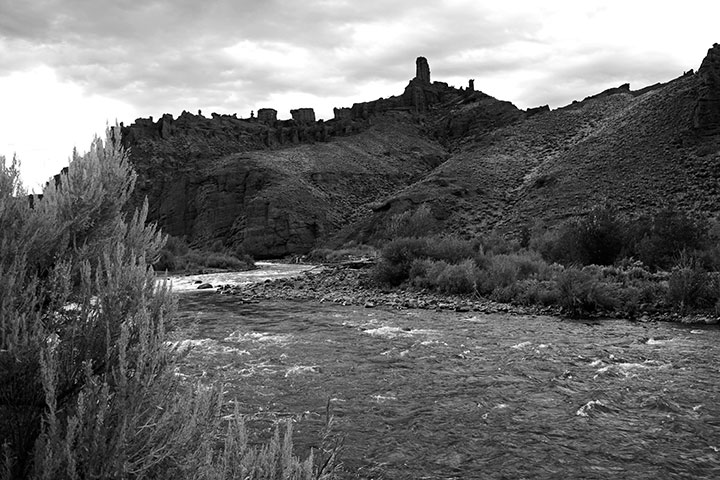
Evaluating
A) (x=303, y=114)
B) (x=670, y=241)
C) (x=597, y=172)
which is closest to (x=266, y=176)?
(x=597, y=172)

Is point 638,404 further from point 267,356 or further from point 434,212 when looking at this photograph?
point 434,212

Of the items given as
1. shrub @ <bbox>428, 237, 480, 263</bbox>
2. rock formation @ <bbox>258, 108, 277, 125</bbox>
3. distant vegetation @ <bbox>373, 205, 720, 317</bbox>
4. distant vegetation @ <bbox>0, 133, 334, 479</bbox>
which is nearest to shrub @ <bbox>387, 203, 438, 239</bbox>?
distant vegetation @ <bbox>373, 205, 720, 317</bbox>

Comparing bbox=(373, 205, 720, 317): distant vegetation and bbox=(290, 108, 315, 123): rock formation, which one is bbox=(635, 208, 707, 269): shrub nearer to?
bbox=(373, 205, 720, 317): distant vegetation

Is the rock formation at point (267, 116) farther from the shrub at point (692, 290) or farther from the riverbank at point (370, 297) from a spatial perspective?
the shrub at point (692, 290)

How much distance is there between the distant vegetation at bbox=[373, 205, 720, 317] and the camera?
16234 millimetres

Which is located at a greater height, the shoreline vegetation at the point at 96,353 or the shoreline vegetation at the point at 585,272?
the shoreline vegetation at the point at 96,353

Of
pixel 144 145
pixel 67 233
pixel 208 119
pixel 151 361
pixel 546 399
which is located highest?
pixel 208 119

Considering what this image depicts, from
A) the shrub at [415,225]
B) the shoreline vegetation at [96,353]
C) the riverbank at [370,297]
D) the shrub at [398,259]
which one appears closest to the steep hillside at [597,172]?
the shrub at [415,225]

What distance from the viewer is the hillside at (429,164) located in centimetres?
4284

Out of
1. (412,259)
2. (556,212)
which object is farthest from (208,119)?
(412,259)

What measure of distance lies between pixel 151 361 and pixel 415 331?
12.2 meters

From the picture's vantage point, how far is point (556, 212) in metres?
41.5

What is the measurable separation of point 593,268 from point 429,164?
6409cm

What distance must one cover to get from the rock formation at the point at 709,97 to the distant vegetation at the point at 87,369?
5153 cm
